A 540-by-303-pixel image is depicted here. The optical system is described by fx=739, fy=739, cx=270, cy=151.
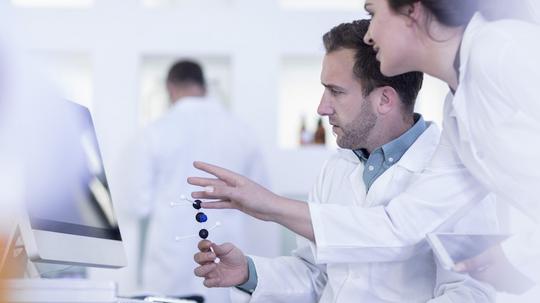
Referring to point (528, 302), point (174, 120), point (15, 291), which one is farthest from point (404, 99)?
point (174, 120)

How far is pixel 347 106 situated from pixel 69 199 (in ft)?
1.91

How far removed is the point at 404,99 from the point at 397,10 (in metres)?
0.36

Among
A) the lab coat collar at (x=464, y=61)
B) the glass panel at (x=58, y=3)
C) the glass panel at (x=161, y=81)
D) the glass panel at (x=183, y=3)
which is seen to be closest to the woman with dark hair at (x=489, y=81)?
the lab coat collar at (x=464, y=61)

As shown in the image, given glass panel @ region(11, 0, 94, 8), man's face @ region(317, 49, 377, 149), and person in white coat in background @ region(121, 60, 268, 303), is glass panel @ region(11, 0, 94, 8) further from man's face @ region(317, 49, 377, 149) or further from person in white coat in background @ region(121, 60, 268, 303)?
man's face @ region(317, 49, 377, 149)

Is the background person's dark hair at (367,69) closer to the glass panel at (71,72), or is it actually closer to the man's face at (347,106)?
the man's face at (347,106)

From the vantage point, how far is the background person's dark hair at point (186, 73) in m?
3.17

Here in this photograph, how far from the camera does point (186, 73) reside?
3189 millimetres

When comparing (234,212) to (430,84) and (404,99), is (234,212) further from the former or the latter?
(404,99)

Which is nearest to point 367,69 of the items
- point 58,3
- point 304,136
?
point 304,136

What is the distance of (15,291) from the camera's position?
88 cm

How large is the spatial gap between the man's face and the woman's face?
0.93ft

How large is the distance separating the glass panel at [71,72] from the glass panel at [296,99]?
957 millimetres

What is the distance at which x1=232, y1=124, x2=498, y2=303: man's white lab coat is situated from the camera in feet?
4.17

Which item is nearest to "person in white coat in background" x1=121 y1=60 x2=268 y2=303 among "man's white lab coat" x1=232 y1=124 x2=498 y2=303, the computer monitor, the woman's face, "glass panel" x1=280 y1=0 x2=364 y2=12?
"glass panel" x1=280 y1=0 x2=364 y2=12
